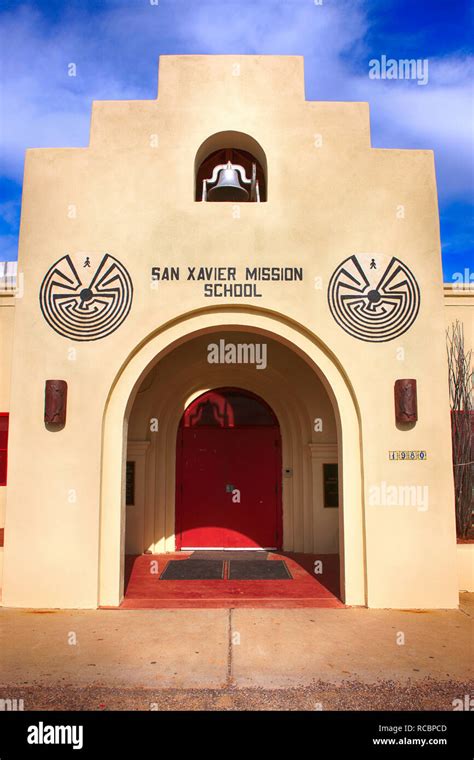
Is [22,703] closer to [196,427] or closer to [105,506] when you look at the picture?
[105,506]

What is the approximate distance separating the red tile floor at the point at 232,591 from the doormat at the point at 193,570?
150 mm

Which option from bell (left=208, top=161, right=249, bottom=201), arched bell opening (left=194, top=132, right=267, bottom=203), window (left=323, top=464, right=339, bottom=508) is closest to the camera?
arched bell opening (left=194, top=132, right=267, bottom=203)

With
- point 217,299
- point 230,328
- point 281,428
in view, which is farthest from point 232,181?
point 281,428

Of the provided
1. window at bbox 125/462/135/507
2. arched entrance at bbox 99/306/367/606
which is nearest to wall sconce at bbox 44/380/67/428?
arched entrance at bbox 99/306/367/606

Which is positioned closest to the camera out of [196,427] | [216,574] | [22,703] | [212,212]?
[22,703]

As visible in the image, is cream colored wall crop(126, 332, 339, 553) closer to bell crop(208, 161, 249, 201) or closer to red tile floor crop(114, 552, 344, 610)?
red tile floor crop(114, 552, 344, 610)

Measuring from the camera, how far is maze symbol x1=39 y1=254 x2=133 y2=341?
720cm

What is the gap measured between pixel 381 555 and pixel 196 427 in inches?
184

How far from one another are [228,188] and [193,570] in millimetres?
6039

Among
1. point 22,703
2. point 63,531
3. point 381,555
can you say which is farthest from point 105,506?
point 381,555

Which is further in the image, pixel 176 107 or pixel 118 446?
pixel 176 107

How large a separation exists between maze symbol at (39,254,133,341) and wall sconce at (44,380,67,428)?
699 millimetres

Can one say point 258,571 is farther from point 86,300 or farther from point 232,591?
point 86,300

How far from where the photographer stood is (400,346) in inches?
285
